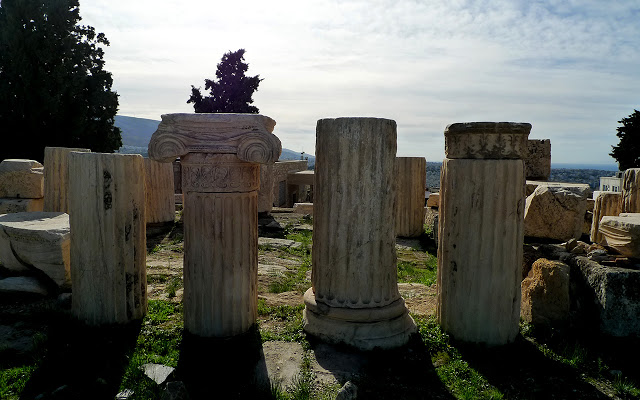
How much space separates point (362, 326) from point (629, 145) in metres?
22.7

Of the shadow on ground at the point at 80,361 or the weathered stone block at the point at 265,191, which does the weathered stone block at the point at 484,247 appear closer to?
the shadow on ground at the point at 80,361

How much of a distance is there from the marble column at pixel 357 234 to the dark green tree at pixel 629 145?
21.6m

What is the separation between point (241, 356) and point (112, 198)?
186cm

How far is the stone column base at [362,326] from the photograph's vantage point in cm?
385

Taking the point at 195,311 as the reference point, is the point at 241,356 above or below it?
below

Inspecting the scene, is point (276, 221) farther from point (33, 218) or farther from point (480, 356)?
point (480, 356)

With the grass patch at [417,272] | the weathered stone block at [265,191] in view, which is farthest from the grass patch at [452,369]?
the weathered stone block at [265,191]

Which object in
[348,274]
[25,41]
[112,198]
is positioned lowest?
[348,274]

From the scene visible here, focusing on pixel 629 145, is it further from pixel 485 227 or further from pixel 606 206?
pixel 485 227

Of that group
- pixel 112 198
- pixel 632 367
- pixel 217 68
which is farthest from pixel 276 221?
pixel 217 68

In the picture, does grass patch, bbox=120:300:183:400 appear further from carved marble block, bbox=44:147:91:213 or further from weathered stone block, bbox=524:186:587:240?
weathered stone block, bbox=524:186:587:240

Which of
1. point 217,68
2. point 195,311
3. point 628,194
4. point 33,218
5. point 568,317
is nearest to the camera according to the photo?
point 195,311

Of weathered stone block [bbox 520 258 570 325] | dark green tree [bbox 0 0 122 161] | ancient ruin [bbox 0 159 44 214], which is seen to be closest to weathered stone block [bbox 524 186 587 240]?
weathered stone block [bbox 520 258 570 325]

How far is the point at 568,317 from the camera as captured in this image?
421cm
